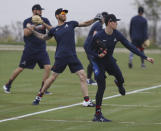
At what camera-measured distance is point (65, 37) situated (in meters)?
12.6

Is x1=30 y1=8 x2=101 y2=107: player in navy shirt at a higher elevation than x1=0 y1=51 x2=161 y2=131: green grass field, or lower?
higher

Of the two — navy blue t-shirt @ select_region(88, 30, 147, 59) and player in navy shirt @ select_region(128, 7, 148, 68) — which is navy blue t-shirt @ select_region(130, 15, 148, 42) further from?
navy blue t-shirt @ select_region(88, 30, 147, 59)

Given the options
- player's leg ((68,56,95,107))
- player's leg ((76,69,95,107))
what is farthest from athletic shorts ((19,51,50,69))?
player's leg ((76,69,95,107))

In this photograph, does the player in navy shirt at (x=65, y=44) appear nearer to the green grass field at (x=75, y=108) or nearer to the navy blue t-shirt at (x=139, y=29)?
the green grass field at (x=75, y=108)

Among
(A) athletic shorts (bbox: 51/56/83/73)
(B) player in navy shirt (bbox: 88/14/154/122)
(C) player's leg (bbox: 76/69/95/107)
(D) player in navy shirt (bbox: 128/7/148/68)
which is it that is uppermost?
(B) player in navy shirt (bbox: 88/14/154/122)

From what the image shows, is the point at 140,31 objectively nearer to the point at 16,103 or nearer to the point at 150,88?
the point at 150,88

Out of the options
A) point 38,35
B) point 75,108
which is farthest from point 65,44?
point 75,108

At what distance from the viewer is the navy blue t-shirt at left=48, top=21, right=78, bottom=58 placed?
12539mm

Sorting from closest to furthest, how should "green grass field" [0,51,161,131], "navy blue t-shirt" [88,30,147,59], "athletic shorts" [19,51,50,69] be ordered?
1. "green grass field" [0,51,161,131]
2. "navy blue t-shirt" [88,30,147,59]
3. "athletic shorts" [19,51,50,69]

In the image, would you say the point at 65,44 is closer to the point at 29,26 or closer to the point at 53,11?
the point at 29,26

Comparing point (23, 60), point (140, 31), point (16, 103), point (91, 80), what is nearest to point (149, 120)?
point (16, 103)

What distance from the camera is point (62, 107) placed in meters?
12.6

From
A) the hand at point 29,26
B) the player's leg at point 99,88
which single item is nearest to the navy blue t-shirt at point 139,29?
the hand at point 29,26

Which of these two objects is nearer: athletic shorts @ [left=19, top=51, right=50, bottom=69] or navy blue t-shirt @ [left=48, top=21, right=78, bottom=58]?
navy blue t-shirt @ [left=48, top=21, right=78, bottom=58]
